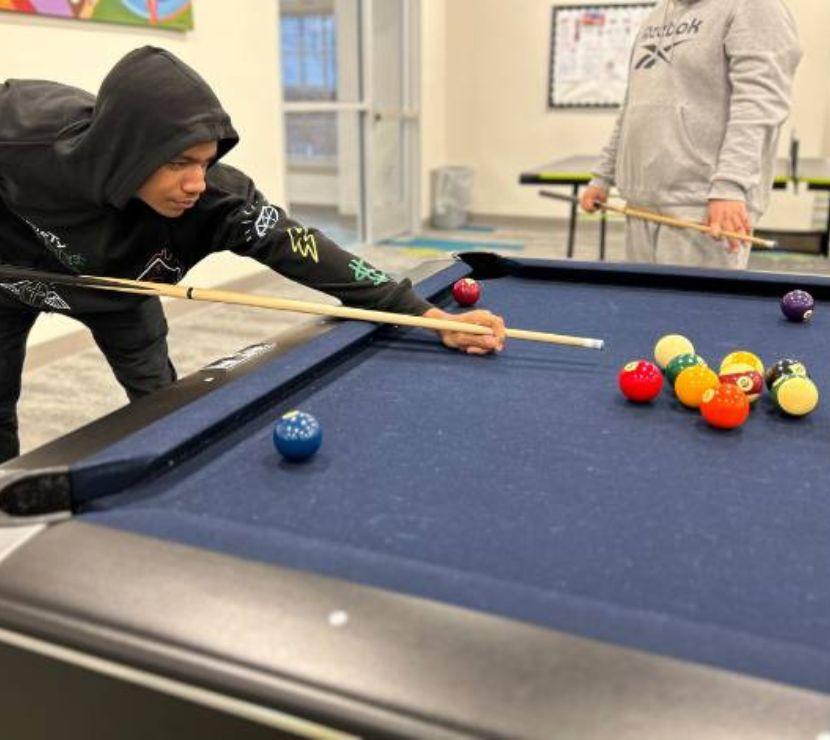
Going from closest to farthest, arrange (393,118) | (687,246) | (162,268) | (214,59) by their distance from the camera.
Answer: (162,268), (687,246), (214,59), (393,118)

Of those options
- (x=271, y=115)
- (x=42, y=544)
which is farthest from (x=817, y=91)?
(x=42, y=544)

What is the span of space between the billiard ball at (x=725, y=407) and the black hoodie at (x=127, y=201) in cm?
60

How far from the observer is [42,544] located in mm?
794

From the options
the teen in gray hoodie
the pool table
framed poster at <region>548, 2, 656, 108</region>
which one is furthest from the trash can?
the pool table

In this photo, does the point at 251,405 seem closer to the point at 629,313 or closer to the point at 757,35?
the point at 629,313

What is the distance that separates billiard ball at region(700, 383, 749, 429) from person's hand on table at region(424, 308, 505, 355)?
1.39 feet

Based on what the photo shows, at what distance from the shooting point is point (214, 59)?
409 cm

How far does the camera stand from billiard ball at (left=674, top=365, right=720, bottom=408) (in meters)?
1.21

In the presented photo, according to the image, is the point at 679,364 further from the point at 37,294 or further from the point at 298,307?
the point at 37,294

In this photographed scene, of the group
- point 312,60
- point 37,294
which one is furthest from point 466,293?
point 312,60

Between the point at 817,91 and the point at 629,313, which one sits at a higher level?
the point at 817,91

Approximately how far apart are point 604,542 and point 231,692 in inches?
15.2

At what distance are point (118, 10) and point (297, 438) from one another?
309 cm

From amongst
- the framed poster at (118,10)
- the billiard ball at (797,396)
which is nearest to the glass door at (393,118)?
the framed poster at (118,10)
